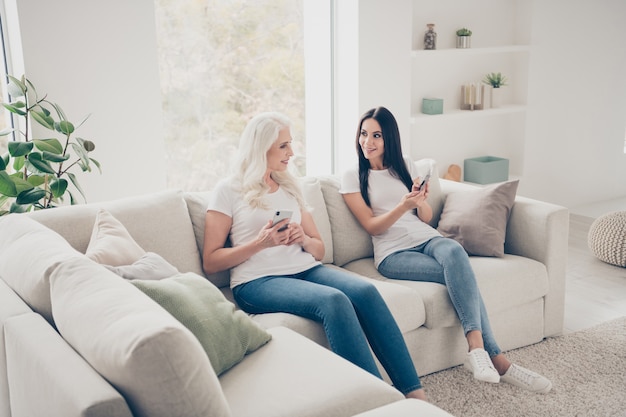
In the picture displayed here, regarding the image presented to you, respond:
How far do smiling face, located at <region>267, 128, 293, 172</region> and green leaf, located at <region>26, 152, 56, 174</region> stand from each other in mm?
950

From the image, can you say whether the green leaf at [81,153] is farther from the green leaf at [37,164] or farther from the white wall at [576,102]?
the white wall at [576,102]

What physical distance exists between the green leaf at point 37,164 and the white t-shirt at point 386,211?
1296 millimetres

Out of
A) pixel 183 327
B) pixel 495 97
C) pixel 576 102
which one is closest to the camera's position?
pixel 183 327

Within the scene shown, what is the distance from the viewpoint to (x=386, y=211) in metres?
3.34

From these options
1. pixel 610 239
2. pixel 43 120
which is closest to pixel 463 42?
pixel 610 239

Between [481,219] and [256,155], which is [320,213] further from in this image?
[481,219]

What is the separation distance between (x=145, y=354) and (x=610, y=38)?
5.57 meters

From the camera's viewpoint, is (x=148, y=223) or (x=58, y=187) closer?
(x=148, y=223)

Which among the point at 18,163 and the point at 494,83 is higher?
the point at 494,83

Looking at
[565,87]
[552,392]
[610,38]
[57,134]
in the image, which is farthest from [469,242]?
[610,38]

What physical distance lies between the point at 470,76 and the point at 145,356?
4.46m

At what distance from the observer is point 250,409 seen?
1.93 meters

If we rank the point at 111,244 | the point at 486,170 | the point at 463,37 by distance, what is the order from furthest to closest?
the point at 486,170, the point at 463,37, the point at 111,244

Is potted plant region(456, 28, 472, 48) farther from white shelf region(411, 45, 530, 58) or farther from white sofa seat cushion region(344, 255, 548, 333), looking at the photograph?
white sofa seat cushion region(344, 255, 548, 333)
